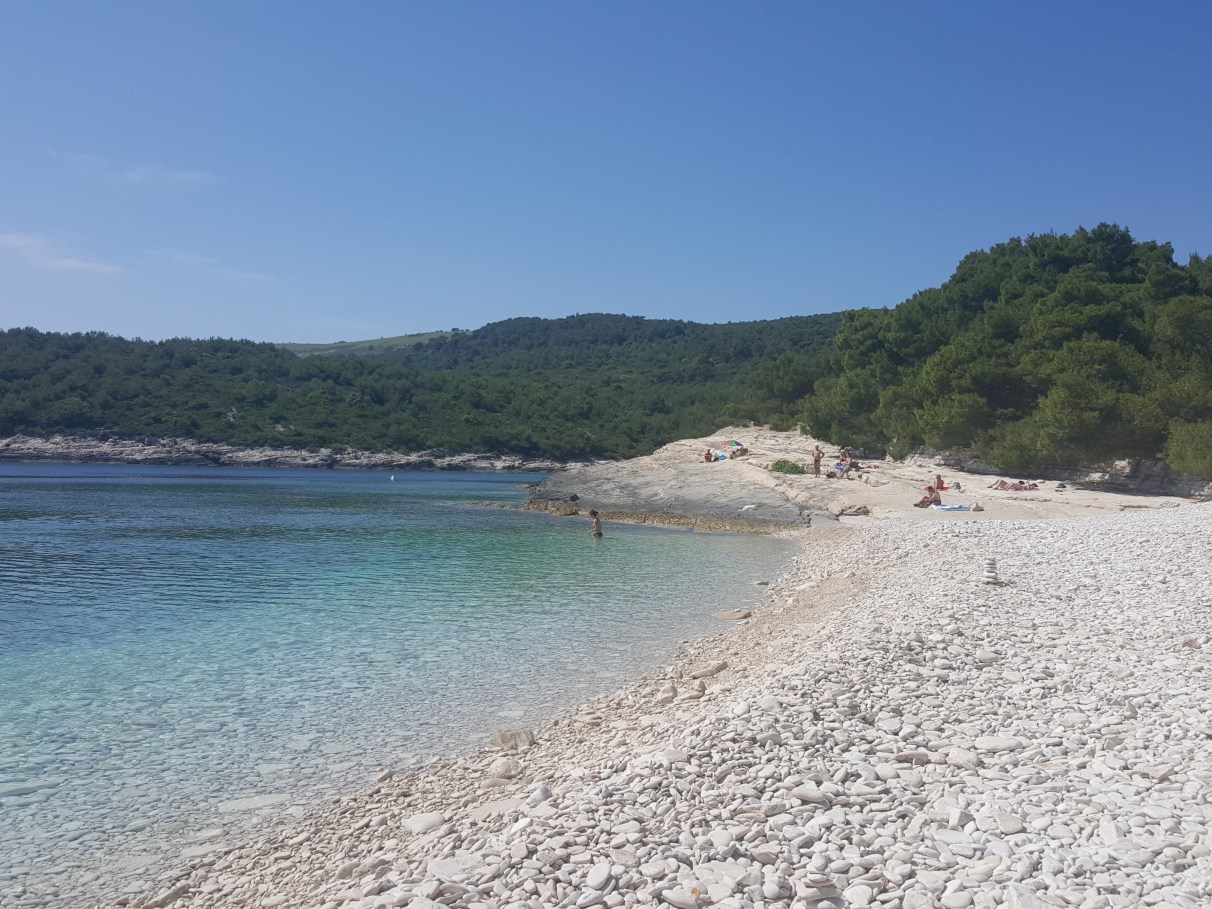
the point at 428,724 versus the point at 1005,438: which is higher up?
the point at 1005,438

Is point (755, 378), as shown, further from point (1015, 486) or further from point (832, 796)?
point (832, 796)

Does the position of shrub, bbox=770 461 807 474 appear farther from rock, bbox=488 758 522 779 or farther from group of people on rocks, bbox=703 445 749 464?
rock, bbox=488 758 522 779

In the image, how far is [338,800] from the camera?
7.00m

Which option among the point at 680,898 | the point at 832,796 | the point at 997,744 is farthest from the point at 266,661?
the point at 997,744

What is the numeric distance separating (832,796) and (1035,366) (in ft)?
130

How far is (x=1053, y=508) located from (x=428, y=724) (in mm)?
25690

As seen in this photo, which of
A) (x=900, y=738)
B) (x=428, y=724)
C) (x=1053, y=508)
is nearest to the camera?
(x=900, y=738)

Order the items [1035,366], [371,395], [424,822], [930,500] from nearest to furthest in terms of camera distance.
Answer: [424,822] → [930,500] → [1035,366] → [371,395]

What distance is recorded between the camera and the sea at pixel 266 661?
6.76 meters

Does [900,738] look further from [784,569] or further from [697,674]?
[784,569]

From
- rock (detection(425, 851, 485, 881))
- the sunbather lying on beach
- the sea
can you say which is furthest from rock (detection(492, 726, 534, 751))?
the sunbather lying on beach

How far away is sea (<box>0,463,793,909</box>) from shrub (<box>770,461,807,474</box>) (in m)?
14.3

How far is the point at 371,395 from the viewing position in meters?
110

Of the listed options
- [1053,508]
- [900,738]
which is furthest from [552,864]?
[1053,508]
